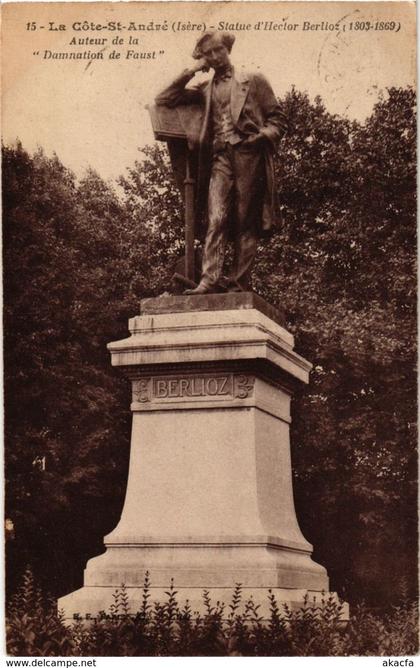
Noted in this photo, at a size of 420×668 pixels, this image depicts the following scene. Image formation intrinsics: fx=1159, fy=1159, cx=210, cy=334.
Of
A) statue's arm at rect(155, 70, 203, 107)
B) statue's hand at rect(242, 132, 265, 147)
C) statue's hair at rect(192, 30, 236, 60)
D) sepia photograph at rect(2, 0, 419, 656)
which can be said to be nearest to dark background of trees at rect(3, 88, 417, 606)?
sepia photograph at rect(2, 0, 419, 656)

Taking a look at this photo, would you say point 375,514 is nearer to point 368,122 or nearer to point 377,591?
point 377,591

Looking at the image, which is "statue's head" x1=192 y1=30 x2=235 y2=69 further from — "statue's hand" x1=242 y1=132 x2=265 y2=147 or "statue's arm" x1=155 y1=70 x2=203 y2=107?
"statue's hand" x1=242 y1=132 x2=265 y2=147

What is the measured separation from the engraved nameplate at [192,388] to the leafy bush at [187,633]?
1727 mm

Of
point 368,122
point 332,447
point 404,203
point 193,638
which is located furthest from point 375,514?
point 193,638

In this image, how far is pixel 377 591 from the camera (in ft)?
71.5

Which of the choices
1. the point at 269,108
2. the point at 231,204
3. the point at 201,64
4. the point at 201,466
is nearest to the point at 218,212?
the point at 231,204

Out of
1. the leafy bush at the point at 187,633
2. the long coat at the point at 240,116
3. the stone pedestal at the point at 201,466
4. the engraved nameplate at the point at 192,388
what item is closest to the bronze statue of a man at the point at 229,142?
the long coat at the point at 240,116

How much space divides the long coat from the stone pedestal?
1248 millimetres

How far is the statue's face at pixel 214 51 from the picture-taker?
11.2m

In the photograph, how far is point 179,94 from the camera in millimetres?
11195

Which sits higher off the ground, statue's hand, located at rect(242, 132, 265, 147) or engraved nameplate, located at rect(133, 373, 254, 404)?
statue's hand, located at rect(242, 132, 265, 147)

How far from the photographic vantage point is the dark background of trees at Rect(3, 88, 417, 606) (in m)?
23.9

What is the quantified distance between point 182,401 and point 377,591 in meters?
12.6

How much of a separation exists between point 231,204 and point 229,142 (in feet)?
1.97
